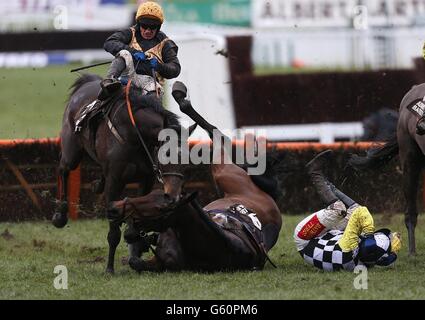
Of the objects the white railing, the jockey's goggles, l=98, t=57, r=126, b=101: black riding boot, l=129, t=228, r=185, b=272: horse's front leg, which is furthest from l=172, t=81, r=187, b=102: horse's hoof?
the white railing

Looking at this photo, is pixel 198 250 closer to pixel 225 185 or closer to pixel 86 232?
pixel 225 185

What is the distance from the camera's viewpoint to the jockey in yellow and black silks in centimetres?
865

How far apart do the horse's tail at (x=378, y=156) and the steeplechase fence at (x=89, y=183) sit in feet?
5.14

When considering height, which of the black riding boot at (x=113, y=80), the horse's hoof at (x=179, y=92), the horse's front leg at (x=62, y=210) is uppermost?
the black riding boot at (x=113, y=80)

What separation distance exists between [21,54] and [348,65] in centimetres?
1163

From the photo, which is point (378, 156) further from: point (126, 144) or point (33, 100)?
point (33, 100)

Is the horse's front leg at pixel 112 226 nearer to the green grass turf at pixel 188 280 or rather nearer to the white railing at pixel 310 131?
the green grass turf at pixel 188 280

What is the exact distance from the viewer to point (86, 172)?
12.1 meters

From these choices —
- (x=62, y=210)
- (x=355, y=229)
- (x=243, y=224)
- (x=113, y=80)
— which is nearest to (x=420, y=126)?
(x=355, y=229)

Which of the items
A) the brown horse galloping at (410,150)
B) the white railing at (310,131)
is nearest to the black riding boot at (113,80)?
the brown horse galloping at (410,150)

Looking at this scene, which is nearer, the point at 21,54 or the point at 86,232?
the point at 86,232

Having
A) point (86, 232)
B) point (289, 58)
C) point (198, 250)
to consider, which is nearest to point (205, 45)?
point (86, 232)

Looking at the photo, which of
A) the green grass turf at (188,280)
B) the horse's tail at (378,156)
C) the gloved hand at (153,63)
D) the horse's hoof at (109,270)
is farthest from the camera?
the horse's tail at (378,156)

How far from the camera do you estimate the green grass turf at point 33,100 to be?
19.8 meters
